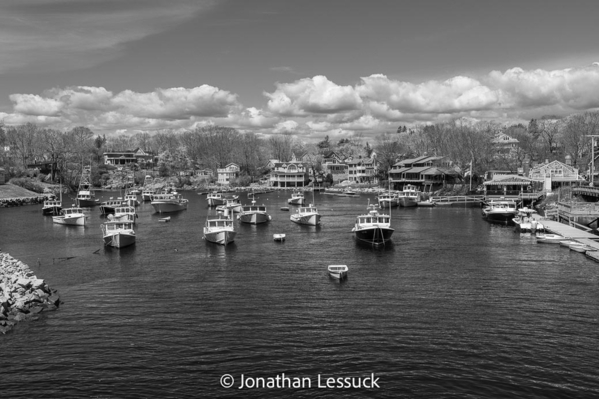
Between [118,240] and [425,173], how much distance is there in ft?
310

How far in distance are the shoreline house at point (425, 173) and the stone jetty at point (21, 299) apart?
361 feet

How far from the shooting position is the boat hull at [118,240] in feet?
177

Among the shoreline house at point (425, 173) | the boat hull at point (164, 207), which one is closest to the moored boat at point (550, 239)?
the boat hull at point (164, 207)

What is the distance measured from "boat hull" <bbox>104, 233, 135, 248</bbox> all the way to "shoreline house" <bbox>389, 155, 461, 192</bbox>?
298 feet

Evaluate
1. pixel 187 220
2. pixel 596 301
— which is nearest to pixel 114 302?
pixel 596 301

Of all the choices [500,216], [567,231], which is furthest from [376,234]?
[500,216]

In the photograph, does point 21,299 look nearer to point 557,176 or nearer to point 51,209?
point 51,209

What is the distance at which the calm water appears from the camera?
2141cm

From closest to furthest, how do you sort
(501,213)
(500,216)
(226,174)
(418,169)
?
(501,213)
(500,216)
(418,169)
(226,174)

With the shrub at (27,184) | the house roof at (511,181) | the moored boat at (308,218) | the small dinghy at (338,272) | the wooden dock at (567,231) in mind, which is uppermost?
the shrub at (27,184)

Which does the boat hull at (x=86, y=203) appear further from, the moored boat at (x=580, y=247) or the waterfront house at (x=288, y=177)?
the moored boat at (x=580, y=247)

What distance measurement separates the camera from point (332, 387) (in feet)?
68.1

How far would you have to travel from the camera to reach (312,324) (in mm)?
28172

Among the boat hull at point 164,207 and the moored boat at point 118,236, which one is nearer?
the moored boat at point 118,236
